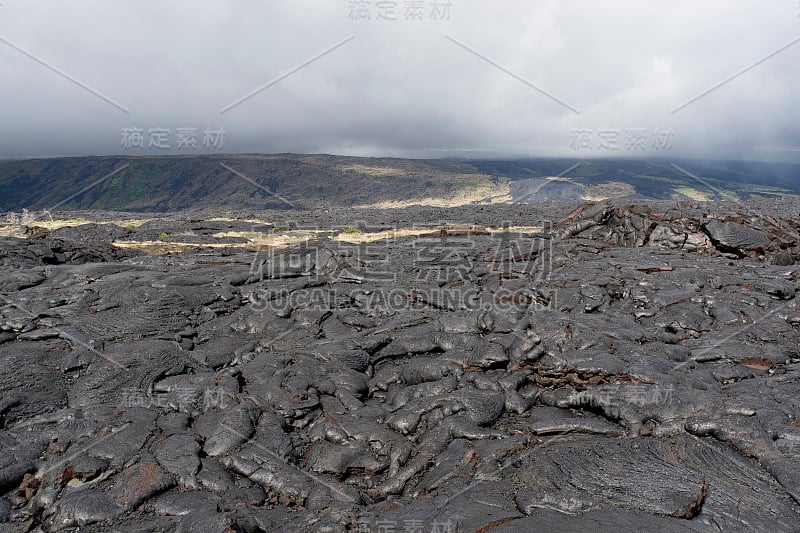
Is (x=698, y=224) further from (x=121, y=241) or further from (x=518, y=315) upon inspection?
(x=121, y=241)

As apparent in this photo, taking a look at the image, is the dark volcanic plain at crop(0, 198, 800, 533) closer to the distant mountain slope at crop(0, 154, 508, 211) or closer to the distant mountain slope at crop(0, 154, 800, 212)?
the distant mountain slope at crop(0, 154, 800, 212)

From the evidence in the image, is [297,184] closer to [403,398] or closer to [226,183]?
[226,183]

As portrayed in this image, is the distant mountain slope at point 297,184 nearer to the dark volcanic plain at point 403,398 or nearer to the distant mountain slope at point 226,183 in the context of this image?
the distant mountain slope at point 226,183

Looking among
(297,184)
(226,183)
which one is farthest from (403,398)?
(226,183)

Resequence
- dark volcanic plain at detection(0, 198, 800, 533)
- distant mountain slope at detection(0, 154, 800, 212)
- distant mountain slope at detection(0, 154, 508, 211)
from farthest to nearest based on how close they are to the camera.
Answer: distant mountain slope at detection(0, 154, 508, 211) < distant mountain slope at detection(0, 154, 800, 212) < dark volcanic plain at detection(0, 198, 800, 533)

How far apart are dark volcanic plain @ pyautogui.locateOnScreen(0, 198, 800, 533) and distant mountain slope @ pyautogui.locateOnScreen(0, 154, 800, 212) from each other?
93647 millimetres

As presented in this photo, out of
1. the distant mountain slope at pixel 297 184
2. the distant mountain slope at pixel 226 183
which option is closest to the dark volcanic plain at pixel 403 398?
the distant mountain slope at pixel 297 184

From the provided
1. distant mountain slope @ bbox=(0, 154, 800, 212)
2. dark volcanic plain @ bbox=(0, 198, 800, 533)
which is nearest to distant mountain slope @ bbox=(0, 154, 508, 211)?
distant mountain slope @ bbox=(0, 154, 800, 212)

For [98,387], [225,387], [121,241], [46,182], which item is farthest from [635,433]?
[46,182]

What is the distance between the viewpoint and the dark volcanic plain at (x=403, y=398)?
601 centimetres

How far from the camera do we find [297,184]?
140m

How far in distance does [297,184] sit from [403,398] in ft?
453

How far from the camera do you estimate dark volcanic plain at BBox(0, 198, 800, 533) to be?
6008 mm

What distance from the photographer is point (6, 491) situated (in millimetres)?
6438
